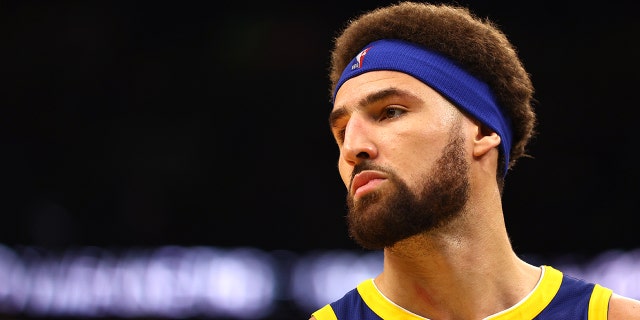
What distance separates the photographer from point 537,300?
2.94 m

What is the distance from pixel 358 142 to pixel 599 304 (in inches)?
40.6

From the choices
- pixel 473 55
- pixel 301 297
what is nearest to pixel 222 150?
pixel 301 297

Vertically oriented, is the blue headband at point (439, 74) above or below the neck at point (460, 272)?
above

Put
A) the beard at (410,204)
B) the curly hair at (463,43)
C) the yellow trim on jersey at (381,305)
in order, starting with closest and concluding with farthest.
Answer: the beard at (410,204)
the yellow trim on jersey at (381,305)
the curly hair at (463,43)

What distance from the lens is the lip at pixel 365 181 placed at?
2.88 metres

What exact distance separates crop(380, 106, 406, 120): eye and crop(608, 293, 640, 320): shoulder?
1008 mm

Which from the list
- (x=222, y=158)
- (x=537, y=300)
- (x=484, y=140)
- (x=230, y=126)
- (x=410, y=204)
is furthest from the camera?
(x=230, y=126)

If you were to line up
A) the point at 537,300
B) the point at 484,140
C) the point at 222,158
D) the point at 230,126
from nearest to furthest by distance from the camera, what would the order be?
the point at 537,300, the point at 484,140, the point at 222,158, the point at 230,126

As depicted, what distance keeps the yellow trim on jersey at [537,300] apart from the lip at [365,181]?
2.05 ft

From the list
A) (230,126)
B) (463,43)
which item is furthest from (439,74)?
(230,126)

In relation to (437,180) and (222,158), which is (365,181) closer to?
(437,180)

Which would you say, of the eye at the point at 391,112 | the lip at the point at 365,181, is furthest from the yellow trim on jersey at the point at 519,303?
the eye at the point at 391,112

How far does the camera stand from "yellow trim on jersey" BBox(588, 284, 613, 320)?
9.36ft

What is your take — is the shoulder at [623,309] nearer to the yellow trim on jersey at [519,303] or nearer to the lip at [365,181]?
the yellow trim on jersey at [519,303]
